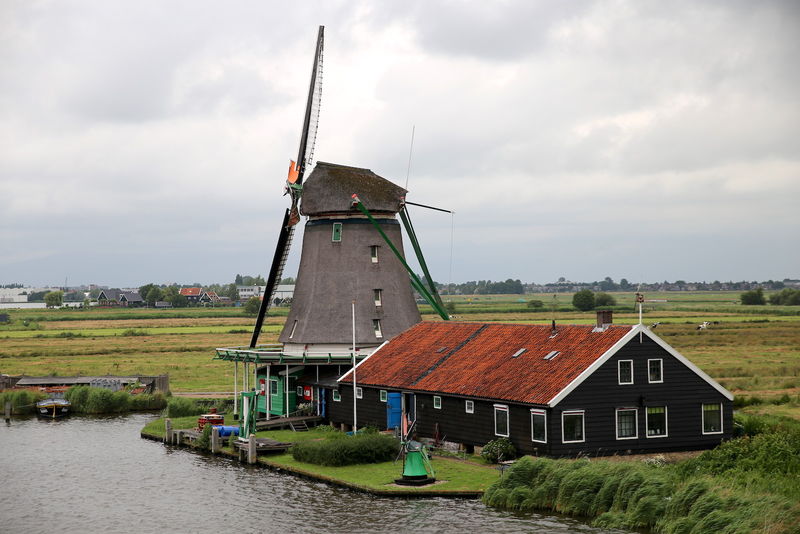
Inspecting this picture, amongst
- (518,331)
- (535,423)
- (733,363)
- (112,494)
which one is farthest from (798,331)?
(112,494)

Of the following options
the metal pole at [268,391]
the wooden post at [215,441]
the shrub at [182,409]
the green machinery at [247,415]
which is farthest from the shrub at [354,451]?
the shrub at [182,409]

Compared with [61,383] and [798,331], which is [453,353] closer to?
[61,383]

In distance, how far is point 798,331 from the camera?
329 ft

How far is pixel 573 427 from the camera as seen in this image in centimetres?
3209

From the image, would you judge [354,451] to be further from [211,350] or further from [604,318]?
[211,350]

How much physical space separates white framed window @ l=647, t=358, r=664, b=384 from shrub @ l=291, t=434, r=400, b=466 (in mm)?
8872

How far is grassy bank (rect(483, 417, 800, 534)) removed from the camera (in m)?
23.8

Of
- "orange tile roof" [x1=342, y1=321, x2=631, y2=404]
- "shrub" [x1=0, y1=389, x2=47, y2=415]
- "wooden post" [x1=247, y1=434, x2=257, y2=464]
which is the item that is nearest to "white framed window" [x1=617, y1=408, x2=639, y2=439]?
"orange tile roof" [x1=342, y1=321, x2=631, y2=404]

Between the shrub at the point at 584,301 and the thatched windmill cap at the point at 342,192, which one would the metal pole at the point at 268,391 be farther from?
the shrub at the point at 584,301

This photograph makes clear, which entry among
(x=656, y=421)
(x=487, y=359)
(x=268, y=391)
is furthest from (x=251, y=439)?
(x=656, y=421)

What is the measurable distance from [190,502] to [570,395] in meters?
12.0

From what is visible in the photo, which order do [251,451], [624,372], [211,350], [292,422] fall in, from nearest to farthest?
[624,372] → [251,451] → [292,422] → [211,350]

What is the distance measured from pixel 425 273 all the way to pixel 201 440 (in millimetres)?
15280

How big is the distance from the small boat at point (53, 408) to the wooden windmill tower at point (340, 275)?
10531 millimetres
